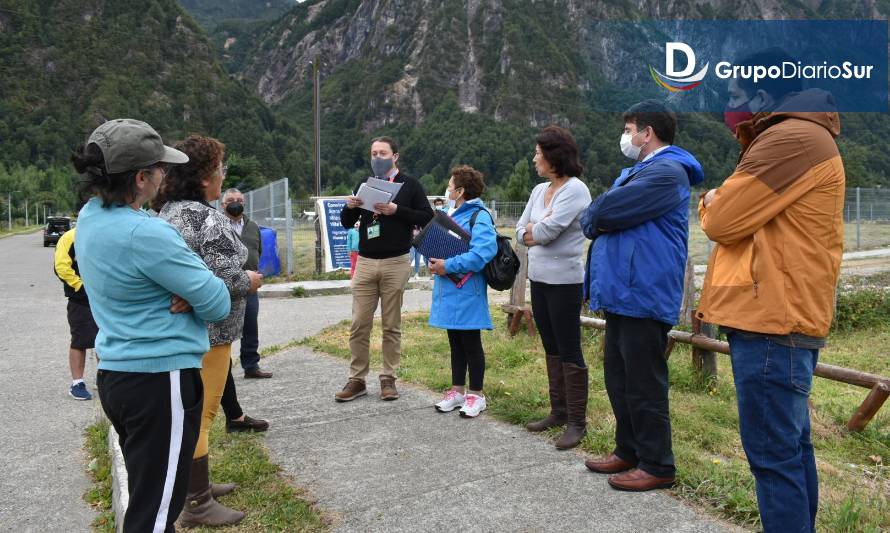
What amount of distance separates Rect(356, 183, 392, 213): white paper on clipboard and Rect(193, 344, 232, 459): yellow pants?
2.00m

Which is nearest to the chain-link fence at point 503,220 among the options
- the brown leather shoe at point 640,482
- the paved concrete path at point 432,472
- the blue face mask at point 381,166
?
the blue face mask at point 381,166

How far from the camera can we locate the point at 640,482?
136 inches

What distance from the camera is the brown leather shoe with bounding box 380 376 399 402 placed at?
5.36 metres

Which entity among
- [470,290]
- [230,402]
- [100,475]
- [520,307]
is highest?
[470,290]

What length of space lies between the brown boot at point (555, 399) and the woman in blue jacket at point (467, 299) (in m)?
0.55

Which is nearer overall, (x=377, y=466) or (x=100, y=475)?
(x=377, y=466)

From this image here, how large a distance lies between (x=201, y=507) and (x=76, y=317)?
134 inches

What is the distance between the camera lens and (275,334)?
9.27 m

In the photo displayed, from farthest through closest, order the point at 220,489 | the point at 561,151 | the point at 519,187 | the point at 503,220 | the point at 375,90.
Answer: the point at 375,90
the point at 519,187
the point at 503,220
the point at 561,151
the point at 220,489

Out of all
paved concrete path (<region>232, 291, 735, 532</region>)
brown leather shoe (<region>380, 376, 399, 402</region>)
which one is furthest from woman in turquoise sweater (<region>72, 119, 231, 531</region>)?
brown leather shoe (<region>380, 376, 399, 402</region>)

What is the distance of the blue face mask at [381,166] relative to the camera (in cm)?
541

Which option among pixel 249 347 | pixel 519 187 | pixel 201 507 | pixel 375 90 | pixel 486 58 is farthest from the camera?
pixel 486 58

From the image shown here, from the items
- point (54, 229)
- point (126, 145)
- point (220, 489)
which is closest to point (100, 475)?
point (220, 489)

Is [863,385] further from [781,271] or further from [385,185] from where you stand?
[385,185]
